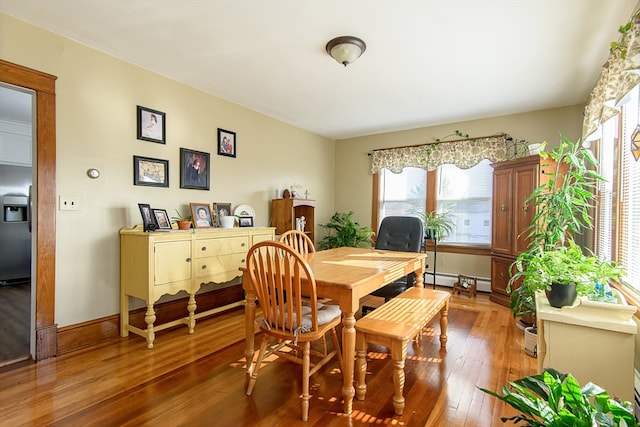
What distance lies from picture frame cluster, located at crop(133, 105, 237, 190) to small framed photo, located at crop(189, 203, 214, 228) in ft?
0.70

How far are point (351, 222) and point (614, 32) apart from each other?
142 inches

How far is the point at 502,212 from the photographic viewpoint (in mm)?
3844

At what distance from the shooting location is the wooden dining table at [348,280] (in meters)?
1.73

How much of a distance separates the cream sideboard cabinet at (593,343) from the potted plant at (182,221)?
289 centimetres

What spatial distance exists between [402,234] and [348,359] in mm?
1800

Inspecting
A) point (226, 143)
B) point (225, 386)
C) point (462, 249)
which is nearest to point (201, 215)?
point (226, 143)

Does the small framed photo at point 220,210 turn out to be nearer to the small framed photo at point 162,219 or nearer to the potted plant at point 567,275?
the small framed photo at point 162,219

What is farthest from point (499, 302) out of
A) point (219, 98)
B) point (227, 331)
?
point (219, 98)

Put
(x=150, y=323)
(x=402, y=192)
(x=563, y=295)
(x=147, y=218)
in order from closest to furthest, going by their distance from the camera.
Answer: (x=563, y=295) < (x=150, y=323) < (x=147, y=218) < (x=402, y=192)

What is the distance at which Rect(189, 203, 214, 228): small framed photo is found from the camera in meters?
3.22

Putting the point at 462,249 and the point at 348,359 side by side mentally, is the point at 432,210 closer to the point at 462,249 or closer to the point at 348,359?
the point at 462,249

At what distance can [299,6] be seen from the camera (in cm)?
201

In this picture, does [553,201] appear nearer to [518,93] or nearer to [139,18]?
[518,93]

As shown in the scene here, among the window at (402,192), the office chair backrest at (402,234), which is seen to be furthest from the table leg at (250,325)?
the window at (402,192)
